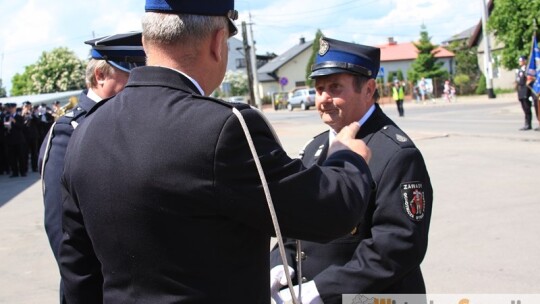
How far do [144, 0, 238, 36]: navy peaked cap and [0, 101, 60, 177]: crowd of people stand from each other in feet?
54.0

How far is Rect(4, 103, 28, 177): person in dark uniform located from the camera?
16734 mm

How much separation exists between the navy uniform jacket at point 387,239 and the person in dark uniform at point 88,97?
1.10 metres

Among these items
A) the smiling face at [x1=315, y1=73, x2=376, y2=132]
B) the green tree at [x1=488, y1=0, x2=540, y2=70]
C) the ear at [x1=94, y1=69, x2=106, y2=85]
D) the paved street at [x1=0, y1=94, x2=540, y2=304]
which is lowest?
the paved street at [x1=0, y1=94, x2=540, y2=304]

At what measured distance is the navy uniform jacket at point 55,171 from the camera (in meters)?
2.53

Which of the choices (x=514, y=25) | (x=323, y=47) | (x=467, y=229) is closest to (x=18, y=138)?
(x=467, y=229)

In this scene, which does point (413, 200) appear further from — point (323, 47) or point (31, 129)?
point (31, 129)

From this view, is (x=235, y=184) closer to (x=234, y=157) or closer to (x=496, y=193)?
(x=234, y=157)

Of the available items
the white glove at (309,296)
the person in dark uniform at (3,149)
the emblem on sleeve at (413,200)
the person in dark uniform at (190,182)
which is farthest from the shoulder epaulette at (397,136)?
the person in dark uniform at (3,149)

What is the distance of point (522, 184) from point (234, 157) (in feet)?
26.7

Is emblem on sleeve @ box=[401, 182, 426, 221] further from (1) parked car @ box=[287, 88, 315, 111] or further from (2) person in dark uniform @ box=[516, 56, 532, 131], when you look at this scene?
(1) parked car @ box=[287, 88, 315, 111]

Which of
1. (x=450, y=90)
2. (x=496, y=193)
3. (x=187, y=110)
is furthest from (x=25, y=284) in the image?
(x=450, y=90)

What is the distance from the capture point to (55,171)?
2.67 metres

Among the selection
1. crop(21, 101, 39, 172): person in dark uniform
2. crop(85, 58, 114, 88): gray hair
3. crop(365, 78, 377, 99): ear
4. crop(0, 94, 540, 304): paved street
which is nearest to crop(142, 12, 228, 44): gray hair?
crop(365, 78, 377, 99): ear

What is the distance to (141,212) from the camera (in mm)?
1524
